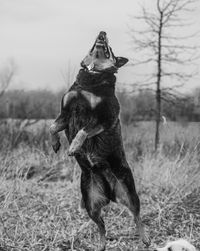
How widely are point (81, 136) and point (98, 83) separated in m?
0.31

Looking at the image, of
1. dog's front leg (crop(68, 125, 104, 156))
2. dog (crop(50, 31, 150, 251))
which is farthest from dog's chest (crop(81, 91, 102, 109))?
dog's front leg (crop(68, 125, 104, 156))

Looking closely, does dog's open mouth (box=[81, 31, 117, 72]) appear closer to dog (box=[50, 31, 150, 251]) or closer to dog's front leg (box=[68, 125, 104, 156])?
dog (box=[50, 31, 150, 251])

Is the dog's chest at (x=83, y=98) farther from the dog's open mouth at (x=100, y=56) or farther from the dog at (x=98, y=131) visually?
the dog's open mouth at (x=100, y=56)

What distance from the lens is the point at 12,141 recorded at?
736cm

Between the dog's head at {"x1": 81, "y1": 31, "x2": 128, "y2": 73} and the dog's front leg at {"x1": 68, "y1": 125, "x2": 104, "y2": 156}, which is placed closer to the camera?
the dog's front leg at {"x1": 68, "y1": 125, "x2": 104, "y2": 156}

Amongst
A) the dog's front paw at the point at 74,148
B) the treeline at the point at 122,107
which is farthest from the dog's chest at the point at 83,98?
the treeline at the point at 122,107

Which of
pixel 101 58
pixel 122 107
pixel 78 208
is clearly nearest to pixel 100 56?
pixel 101 58

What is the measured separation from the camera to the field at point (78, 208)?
348 cm

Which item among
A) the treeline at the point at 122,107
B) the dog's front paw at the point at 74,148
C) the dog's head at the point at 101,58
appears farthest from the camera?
the treeline at the point at 122,107

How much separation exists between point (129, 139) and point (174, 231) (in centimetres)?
390

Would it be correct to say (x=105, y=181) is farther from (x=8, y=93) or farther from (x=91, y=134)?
(x=8, y=93)

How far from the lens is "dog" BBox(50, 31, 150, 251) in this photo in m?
2.55

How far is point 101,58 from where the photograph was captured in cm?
265

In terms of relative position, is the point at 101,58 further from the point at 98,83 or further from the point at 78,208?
the point at 78,208
